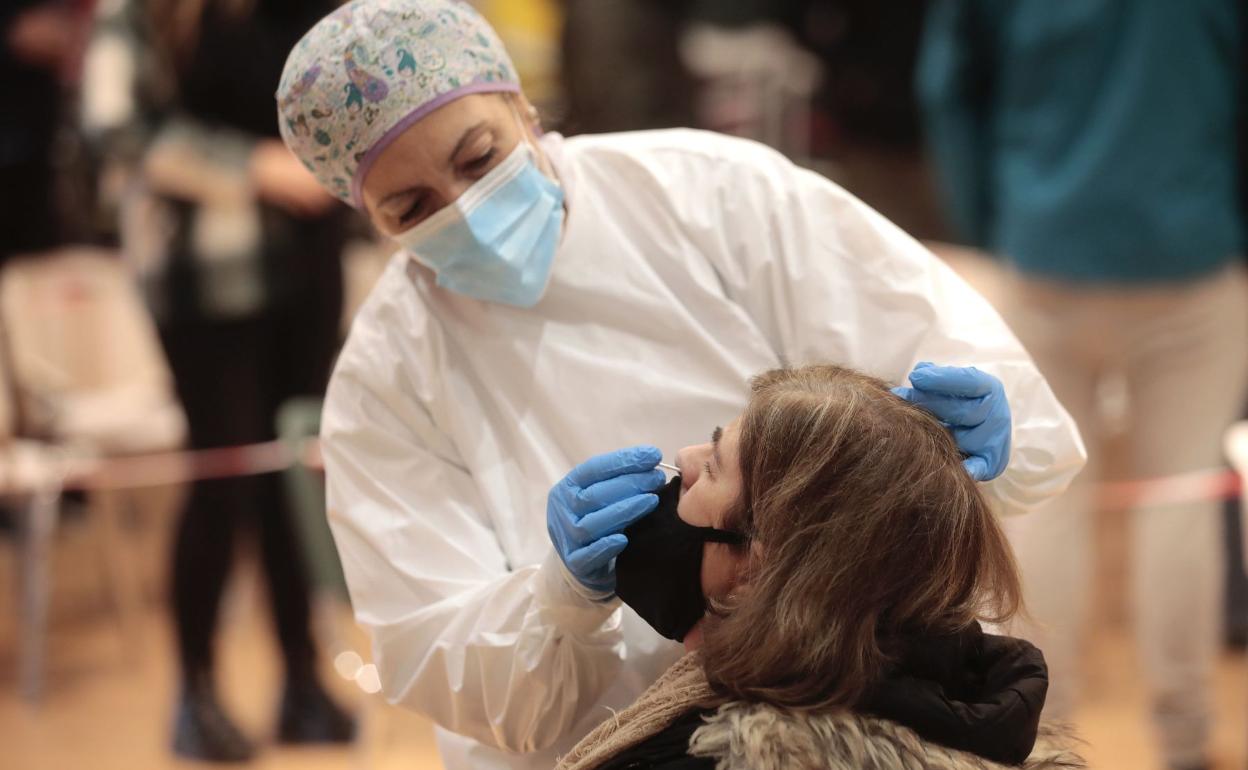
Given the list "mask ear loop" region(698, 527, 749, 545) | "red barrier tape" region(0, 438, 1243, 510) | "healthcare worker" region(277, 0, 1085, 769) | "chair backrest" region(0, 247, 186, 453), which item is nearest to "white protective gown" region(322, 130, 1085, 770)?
"healthcare worker" region(277, 0, 1085, 769)

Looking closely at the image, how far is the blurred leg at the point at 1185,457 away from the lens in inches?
117

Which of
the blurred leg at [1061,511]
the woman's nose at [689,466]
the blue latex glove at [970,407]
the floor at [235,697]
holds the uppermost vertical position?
the blue latex glove at [970,407]

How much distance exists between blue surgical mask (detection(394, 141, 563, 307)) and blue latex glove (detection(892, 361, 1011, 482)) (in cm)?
47

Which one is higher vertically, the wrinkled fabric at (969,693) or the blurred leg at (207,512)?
the wrinkled fabric at (969,693)

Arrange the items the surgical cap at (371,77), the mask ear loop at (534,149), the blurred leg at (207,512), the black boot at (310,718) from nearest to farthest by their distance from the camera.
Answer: the surgical cap at (371,77) → the mask ear loop at (534,149) → the blurred leg at (207,512) → the black boot at (310,718)

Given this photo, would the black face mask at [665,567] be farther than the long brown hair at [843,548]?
Yes

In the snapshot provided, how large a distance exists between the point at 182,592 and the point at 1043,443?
7.21 ft

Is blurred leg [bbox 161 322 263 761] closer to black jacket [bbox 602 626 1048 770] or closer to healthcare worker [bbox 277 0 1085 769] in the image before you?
healthcare worker [bbox 277 0 1085 769]

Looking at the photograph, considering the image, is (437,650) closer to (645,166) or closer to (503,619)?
(503,619)

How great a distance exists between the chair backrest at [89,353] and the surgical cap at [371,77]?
267cm

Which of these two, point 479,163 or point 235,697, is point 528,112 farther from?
point 235,697

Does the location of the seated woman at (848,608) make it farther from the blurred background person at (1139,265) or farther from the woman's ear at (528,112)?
the blurred background person at (1139,265)

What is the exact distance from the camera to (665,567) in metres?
1.57

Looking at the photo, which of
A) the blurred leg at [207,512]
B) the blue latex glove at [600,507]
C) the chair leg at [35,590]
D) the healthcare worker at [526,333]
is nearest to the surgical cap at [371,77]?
the healthcare worker at [526,333]
